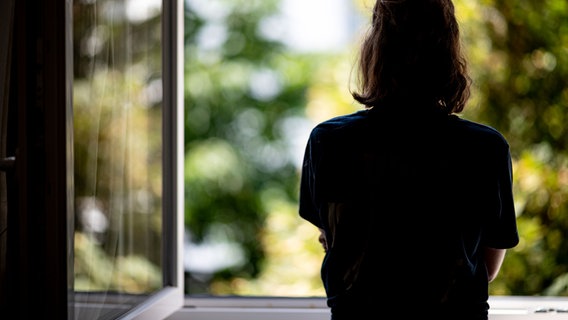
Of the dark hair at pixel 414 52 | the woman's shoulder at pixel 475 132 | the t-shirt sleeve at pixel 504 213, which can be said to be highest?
the dark hair at pixel 414 52

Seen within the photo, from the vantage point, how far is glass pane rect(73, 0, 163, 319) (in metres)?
1.67

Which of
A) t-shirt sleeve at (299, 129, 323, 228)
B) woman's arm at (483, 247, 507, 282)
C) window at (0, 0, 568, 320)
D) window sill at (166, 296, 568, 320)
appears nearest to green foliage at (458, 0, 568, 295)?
window at (0, 0, 568, 320)

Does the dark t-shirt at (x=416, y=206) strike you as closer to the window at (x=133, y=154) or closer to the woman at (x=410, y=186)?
the woman at (x=410, y=186)

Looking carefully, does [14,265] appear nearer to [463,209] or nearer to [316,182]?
[316,182]

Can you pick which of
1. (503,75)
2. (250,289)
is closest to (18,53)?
(503,75)

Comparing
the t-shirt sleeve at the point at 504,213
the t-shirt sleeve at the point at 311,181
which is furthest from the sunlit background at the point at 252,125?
the t-shirt sleeve at the point at 504,213

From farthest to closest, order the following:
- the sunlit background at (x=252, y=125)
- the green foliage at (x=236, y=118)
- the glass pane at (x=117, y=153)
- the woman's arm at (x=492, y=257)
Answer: the green foliage at (x=236, y=118) < the sunlit background at (x=252, y=125) < the glass pane at (x=117, y=153) < the woman's arm at (x=492, y=257)

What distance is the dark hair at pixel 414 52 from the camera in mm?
1488

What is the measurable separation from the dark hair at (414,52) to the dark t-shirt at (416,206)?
0.16 ft

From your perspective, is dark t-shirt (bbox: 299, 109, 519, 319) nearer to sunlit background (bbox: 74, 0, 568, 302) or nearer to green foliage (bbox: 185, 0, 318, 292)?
sunlit background (bbox: 74, 0, 568, 302)

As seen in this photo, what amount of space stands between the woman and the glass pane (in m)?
0.50

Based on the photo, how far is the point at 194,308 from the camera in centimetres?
239

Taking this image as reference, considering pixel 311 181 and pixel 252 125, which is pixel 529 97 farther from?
pixel 311 181

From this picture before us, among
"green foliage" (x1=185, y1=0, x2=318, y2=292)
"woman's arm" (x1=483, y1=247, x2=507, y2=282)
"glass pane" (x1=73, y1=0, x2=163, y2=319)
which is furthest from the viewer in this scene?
"green foliage" (x1=185, y1=0, x2=318, y2=292)
